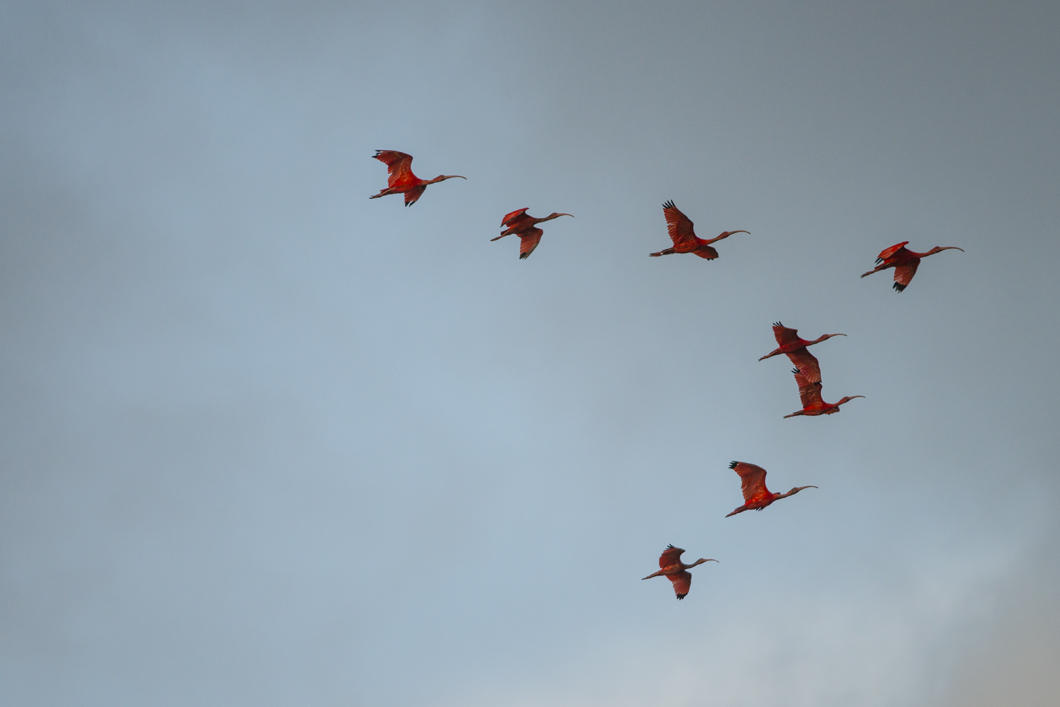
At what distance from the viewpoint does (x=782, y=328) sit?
3155 inches

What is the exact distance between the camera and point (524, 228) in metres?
85.3

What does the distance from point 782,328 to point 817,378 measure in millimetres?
4218

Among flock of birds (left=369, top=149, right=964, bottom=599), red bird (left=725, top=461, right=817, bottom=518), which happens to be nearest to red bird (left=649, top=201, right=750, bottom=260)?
flock of birds (left=369, top=149, right=964, bottom=599)

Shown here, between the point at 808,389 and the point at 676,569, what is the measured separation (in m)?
12.7

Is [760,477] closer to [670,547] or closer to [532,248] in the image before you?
[670,547]

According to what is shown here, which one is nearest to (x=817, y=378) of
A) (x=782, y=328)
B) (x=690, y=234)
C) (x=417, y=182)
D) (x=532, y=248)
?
(x=782, y=328)

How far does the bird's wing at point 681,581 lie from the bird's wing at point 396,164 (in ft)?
88.8

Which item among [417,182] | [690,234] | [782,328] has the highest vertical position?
[417,182]

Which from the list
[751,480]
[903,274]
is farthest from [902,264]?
[751,480]

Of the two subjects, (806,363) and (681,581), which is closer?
(806,363)

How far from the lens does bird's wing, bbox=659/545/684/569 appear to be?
8406cm

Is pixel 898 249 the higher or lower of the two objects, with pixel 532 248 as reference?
lower

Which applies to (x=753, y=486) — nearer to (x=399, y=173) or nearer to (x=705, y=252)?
(x=705, y=252)

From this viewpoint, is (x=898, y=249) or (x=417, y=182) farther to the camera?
(x=417, y=182)
